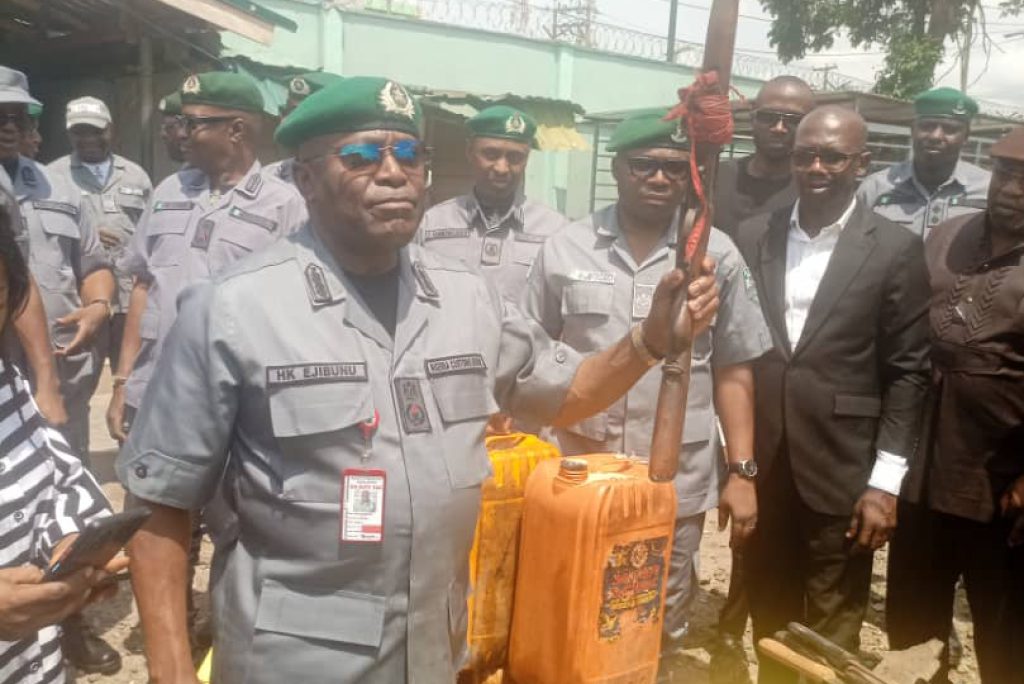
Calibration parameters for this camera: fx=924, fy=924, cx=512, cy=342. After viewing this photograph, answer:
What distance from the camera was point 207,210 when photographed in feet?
12.1

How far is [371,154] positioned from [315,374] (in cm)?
48

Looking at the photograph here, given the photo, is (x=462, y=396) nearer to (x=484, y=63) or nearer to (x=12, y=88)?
(x=12, y=88)

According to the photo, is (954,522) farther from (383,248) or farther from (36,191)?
(36,191)

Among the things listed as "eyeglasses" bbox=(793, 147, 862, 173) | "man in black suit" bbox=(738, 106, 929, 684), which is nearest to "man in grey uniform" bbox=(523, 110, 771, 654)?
"man in black suit" bbox=(738, 106, 929, 684)

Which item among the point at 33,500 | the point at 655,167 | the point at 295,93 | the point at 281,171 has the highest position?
the point at 295,93

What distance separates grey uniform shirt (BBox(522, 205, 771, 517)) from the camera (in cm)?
327

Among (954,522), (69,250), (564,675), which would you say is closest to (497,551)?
(564,675)

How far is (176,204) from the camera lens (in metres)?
3.81

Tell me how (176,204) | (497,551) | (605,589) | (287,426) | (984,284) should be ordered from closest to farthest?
(287,426)
(605,589)
(497,551)
(984,284)
(176,204)

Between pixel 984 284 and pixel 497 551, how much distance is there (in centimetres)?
209

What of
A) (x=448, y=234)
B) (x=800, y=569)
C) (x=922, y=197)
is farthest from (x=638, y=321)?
(x=922, y=197)

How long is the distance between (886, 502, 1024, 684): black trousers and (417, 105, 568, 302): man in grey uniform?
215cm

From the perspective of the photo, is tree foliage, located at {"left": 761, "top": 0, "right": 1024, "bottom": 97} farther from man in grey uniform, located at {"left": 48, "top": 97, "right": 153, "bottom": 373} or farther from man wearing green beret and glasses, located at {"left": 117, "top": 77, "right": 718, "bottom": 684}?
man wearing green beret and glasses, located at {"left": 117, "top": 77, "right": 718, "bottom": 684}

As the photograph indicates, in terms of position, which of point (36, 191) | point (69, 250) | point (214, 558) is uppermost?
point (36, 191)
